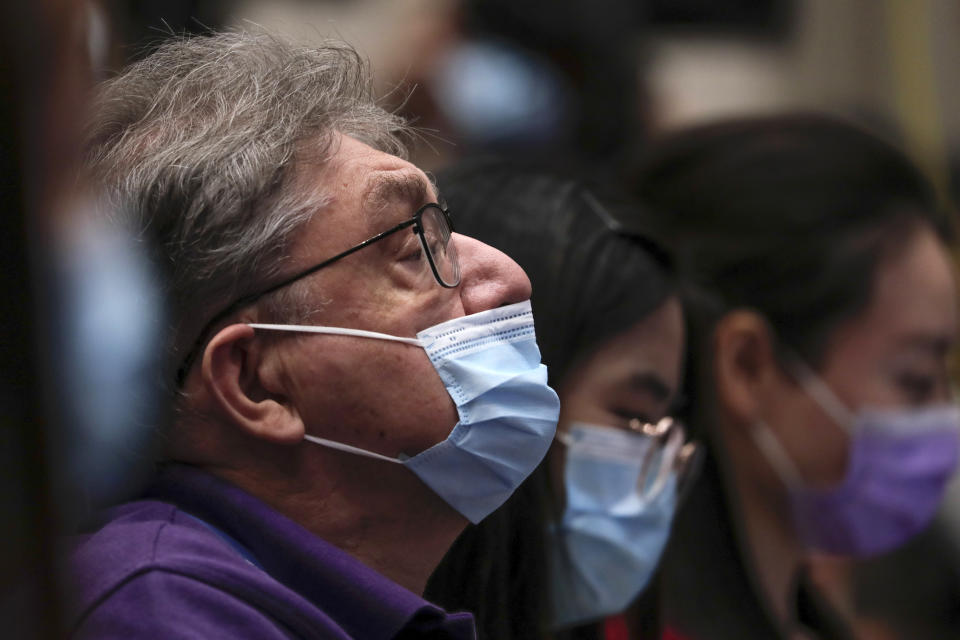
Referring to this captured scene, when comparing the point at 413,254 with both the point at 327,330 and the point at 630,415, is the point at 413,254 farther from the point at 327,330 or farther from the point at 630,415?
the point at 630,415

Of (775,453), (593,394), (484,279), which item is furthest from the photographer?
(775,453)

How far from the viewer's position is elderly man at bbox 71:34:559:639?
1479 millimetres

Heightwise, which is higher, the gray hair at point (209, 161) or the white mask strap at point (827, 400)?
the gray hair at point (209, 161)

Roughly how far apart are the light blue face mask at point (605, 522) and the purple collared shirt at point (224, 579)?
0.57 metres

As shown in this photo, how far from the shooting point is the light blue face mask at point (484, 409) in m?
1.53

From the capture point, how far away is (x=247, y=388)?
5.00 ft

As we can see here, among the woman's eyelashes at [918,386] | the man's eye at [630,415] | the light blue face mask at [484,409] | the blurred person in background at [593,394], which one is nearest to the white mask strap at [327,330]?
the light blue face mask at [484,409]

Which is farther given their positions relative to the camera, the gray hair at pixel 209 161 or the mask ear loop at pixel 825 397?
the mask ear loop at pixel 825 397

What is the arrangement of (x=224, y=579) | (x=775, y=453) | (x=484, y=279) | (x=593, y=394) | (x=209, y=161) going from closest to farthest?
(x=224, y=579) < (x=209, y=161) < (x=484, y=279) < (x=593, y=394) < (x=775, y=453)

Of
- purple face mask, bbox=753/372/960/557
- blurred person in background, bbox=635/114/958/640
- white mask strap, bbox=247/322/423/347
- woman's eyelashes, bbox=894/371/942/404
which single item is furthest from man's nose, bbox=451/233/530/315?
woman's eyelashes, bbox=894/371/942/404

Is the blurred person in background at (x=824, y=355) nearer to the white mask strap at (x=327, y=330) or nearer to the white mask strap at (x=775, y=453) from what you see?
the white mask strap at (x=775, y=453)

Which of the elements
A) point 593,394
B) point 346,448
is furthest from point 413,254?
point 593,394

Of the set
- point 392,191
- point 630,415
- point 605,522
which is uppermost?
point 392,191

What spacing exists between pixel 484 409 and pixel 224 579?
1.26 ft
